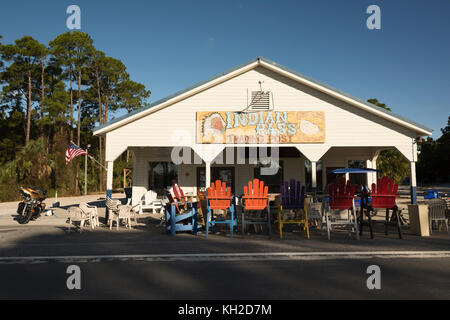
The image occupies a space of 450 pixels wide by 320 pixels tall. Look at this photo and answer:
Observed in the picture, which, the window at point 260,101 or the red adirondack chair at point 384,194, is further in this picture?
the window at point 260,101

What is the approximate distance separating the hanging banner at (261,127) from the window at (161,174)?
13.8ft

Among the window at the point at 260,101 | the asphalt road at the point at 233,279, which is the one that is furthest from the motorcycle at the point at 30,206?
the window at the point at 260,101

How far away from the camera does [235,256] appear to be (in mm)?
5641

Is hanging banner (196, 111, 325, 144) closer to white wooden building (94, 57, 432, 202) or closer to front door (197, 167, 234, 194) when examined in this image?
white wooden building (94, 57, 432, 202)

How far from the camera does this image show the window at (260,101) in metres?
11.8

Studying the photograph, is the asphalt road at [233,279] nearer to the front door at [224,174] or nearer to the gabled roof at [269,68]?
the gabled roof at [269,68]

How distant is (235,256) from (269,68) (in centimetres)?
857

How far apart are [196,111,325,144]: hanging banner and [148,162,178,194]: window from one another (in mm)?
4195

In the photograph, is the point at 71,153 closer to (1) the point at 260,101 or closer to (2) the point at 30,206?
(2) the point at 30,206

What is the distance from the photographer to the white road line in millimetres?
5411

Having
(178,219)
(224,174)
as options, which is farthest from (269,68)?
(178,219)

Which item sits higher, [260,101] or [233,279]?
[260,101]

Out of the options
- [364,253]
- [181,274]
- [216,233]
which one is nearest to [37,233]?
[216,233]
